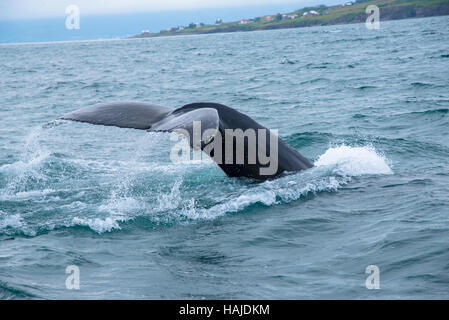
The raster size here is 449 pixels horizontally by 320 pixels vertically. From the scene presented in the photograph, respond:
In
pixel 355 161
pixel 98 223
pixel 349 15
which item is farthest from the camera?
pixel 349 15

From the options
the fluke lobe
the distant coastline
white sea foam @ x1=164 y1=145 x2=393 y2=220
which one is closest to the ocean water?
white sea foam @ x1=164 y1=145 x2=393 y2=220

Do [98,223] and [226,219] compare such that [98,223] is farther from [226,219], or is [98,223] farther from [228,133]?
[228,133]

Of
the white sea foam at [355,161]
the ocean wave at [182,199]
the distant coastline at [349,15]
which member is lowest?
the ocean wave at [182,199]

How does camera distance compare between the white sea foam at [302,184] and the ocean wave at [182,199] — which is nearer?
the ocean wave at [182,199]

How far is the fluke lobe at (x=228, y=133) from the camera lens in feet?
19.0

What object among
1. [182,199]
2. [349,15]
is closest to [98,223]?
[182,199]

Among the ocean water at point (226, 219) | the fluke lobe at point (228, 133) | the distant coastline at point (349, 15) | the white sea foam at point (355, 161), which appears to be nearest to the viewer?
the ocean water at point (226, 219)

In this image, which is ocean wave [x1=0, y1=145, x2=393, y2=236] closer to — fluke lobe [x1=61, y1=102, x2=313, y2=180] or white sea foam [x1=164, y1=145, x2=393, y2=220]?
white sea foam [x1=164, y1=145, x2=393, y2=220]

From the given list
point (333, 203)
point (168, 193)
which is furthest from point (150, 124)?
point (333, 203)

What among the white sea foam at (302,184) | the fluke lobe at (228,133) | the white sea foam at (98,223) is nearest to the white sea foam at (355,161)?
the white sea foam at (302,184)

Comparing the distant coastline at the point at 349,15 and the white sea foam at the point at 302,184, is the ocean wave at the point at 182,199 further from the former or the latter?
the distant coastline at the point at 349,15

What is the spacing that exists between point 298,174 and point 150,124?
2151mm

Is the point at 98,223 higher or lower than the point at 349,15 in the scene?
lower

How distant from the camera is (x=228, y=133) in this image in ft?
20.1
